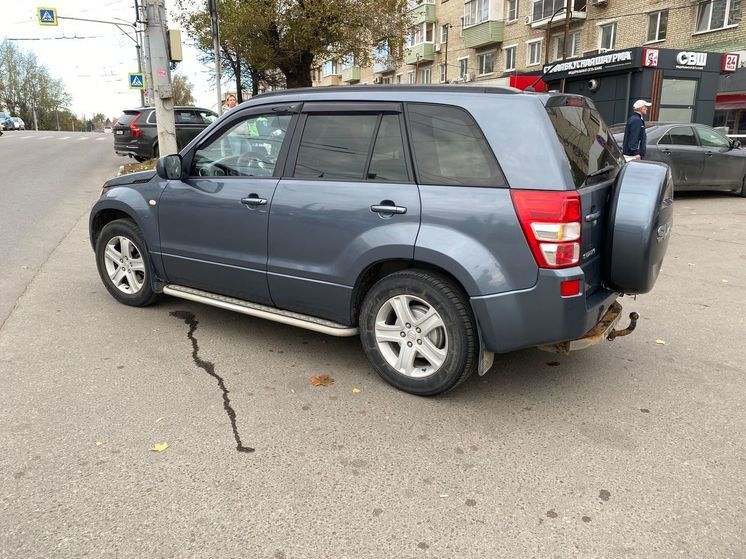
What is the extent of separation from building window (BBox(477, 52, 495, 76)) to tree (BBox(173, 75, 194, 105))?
125 feet

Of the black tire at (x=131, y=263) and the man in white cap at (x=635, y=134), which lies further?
the man in white cap at (x=635, y=134)

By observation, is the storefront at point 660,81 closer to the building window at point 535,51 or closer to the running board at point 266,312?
the building window at point 535,51

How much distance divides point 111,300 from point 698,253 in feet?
23.0

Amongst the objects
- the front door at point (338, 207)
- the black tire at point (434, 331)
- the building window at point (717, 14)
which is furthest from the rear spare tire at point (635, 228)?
the building window at point (717, 14)

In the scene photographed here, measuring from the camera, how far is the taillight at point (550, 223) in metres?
3.06

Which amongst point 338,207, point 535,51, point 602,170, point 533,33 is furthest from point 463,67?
point 338,207

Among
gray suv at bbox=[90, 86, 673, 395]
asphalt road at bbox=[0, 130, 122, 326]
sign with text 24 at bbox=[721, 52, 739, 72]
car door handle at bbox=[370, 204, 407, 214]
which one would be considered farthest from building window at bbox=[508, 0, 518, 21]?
car door handle at bbox=[370, 204, 407, 214]

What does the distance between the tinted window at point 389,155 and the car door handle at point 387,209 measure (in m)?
0.18

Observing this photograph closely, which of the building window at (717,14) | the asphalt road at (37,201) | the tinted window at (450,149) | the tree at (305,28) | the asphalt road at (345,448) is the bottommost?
the asphalt road at (345,448)

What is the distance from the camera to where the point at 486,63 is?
38312mm

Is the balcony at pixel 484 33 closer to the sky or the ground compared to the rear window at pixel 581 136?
closer to the sky

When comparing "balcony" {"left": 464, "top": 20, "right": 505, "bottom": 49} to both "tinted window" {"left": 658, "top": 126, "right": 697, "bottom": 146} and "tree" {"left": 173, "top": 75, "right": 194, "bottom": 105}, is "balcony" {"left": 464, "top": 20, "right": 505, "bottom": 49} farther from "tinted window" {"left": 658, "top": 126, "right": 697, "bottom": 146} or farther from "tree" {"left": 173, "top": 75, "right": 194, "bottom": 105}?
"tree" {"left": 173, "top": 75, "right": 194, "bottom": 105}

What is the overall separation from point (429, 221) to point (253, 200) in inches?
52.2

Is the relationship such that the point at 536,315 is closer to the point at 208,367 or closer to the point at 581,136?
the point at 581,136
